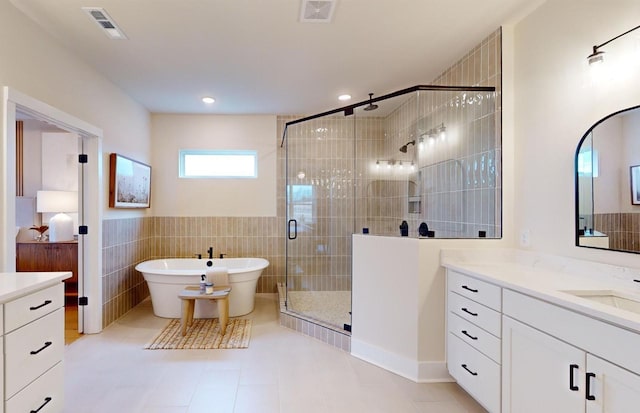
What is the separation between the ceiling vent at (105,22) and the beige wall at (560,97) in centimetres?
301

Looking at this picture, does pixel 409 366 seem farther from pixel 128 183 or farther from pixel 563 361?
pixel 128 183

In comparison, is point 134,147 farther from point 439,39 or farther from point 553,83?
point 553,83

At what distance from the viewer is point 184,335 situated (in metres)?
3.22

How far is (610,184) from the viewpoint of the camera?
5.65 feet

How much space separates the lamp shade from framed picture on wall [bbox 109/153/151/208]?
100 centimetres

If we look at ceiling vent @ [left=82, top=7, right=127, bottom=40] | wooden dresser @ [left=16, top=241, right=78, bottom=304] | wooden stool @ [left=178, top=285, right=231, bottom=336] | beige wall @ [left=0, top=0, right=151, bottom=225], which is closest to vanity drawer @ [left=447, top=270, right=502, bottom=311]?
wooden stool @ [left=178, top=285, right=231, bottom=336]

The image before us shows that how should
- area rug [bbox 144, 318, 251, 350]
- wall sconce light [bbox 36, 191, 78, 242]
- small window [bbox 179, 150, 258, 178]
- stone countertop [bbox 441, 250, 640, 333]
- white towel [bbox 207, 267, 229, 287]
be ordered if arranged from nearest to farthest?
1. stone countertop [bbox 441, 250, 640, 333]
2. area rug [bbox 144, 318, 251, 350]
3. white towel [bbox 207, 267, 229, 287]
4. wall sconce light [bbox 36, 191, 78, 242]
5. small window [bbox 179, 150, 258, 178]

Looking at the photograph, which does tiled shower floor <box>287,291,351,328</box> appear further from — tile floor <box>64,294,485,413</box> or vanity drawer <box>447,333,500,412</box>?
vanity drawer <box>447,333,500,412</box>

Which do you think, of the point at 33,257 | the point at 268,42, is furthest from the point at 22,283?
the point at 33,257

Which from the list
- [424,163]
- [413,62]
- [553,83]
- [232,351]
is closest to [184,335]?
[232,351]

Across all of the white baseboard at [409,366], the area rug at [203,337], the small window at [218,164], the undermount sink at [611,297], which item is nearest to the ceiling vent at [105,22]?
the small window at [218,164]

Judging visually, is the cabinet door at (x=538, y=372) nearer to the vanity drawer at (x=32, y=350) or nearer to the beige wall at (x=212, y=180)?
the vanity drawer at (x=32, y=350)

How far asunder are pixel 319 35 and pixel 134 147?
2.96 metres

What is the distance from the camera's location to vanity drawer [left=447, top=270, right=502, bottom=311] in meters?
1.81
